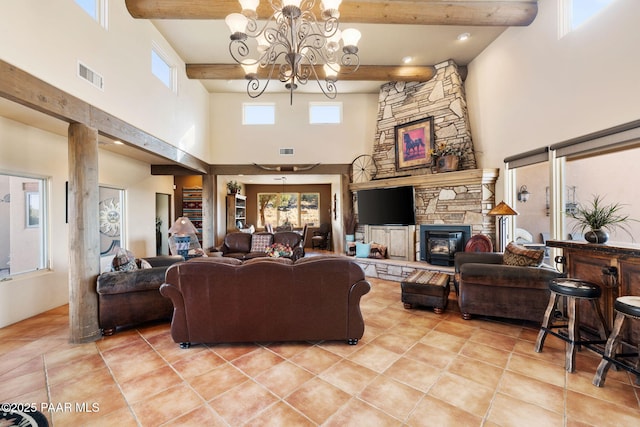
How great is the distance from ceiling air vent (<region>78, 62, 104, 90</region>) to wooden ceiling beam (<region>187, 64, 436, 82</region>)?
8.38 ft

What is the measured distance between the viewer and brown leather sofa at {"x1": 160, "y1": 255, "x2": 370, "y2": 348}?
8.29ft

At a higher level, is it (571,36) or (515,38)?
(515,38)

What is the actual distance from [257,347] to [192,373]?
621 millimetres

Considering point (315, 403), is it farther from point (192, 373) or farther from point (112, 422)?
point (112, 422)

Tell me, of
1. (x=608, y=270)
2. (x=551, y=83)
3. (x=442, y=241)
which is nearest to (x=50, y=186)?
(x=442, y=241)

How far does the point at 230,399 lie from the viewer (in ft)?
6.21

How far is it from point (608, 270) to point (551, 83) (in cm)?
246

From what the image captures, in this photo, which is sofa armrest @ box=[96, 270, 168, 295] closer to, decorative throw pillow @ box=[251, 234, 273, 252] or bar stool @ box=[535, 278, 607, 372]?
decorative throw pillow @ box=[251, 234, 273, 252]

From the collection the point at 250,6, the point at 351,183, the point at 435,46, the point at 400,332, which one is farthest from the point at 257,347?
the point at 435,46

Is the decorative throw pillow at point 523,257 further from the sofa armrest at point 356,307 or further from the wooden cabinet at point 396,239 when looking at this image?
the wooden cabinet at point 396,239

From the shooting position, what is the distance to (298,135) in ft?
21.8

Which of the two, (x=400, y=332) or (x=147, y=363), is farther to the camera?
(x=400, y=332)

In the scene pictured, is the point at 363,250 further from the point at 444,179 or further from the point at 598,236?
the point at 598,236

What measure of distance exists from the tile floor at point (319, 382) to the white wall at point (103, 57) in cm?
264
